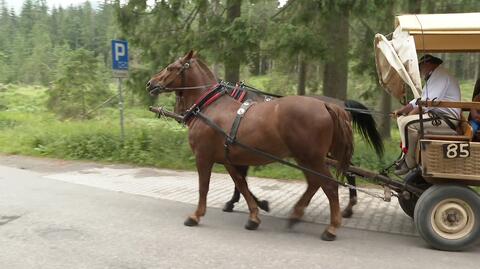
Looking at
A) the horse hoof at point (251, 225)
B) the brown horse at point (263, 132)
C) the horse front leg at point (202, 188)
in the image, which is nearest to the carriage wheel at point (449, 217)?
the brown horse at point (263, 132)

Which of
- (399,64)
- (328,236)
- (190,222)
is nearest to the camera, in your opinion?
(399,64)

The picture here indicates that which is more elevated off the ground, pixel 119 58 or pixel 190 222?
pixel 119 58

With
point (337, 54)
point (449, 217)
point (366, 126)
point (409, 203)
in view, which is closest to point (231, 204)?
point (366, 126)

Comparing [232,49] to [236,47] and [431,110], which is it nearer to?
[236,47]

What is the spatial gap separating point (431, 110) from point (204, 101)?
2896 millimetres

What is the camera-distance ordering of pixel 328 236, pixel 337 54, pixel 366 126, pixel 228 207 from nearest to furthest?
pixel 328 236 < pixel 366 126 < pixel 228 207 < pixel 337 54

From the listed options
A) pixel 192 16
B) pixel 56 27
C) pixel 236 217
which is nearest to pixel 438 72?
pixel 236 217

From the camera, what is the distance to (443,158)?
17.5ft

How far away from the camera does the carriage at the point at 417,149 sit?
17.5 ft

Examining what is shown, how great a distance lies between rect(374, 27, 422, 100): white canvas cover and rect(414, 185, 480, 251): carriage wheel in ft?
3.77

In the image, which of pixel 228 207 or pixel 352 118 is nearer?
pixel 352 118

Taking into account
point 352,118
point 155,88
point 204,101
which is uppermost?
point 155,88

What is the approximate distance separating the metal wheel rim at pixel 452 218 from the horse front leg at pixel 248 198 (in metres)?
2.18

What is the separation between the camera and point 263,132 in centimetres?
616
